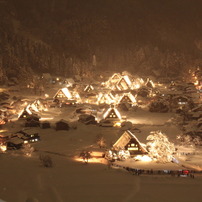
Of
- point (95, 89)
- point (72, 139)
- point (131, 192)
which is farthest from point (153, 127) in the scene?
point (95, 89)

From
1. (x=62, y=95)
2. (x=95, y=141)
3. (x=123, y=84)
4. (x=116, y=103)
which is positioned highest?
(x=123, y=84)

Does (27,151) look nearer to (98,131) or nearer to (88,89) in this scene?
(98,131)

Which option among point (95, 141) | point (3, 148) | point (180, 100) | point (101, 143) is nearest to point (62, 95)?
point (180, 100)

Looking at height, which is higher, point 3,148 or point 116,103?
point 116,103

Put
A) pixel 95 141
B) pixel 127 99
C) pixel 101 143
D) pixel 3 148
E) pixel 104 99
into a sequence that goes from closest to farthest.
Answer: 1. pixel 101 143
2. pixel 3 148
3. pixel 95 141
4. pixel 127 99
5. pixel 104 99

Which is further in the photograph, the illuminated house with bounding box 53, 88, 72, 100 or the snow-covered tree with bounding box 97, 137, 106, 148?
the illuminated house with bounding box 53, 88, 72, 100

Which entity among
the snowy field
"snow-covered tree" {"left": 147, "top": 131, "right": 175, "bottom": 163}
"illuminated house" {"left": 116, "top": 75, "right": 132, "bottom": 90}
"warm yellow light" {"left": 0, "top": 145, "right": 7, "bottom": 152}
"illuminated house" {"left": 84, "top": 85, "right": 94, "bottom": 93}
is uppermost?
"illuminated house" {"left": 116, "top": 75, "right": 132, "bottom": 90}

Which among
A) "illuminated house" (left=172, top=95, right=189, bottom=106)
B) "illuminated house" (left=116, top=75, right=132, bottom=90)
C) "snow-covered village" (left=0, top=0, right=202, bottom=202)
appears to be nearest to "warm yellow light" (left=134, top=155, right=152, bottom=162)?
"snow-covered village" (left=0, top=0, right=202, bottom=202)

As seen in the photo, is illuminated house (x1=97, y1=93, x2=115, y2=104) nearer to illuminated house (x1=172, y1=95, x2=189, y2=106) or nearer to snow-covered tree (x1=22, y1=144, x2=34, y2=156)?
illuminated house (x1=172, y1=95, x2=189, y2=106)

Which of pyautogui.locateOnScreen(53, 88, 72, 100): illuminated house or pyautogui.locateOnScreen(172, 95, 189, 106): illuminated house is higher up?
pyautogui.locateOnScreen(53, 88, 72, 100): illuminated house

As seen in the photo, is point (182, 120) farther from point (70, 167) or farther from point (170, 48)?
point (170, 48)

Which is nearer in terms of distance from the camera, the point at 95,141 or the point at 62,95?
the point at 95,141

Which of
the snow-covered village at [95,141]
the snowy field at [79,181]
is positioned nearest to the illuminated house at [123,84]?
the snow-covered village at [95,141]
